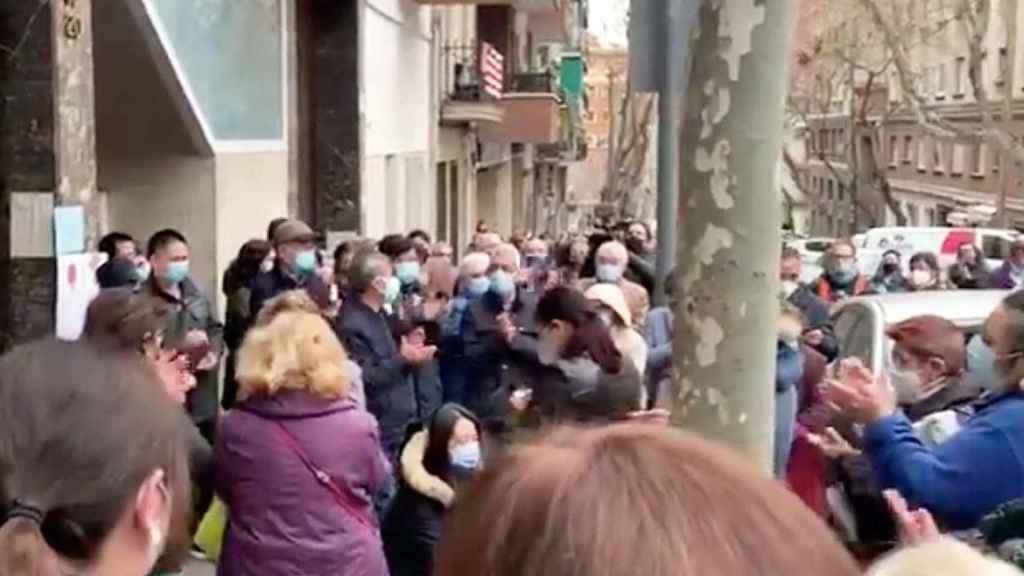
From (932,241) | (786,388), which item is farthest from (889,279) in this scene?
(786,388)

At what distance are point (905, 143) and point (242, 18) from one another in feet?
186

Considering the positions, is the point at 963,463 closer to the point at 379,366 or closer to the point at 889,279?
the point at 379,366

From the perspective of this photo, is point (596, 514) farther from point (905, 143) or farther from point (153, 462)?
point (905, 143)

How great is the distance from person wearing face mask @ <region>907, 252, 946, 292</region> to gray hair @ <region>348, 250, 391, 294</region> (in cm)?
985

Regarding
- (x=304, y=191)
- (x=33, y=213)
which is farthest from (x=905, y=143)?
(x=33, y=213)

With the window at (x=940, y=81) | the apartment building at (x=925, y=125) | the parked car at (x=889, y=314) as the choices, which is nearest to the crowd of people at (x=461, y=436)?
the parked car at (x=889, y=314)

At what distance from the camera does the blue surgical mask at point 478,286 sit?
10536 mm

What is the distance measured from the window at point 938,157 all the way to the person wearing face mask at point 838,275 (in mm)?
44801

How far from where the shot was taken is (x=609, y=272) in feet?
37.5

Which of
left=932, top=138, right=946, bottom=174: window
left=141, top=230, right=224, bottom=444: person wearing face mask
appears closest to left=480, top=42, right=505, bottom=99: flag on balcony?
left=141, top=230, right=224, bottom=444: person wearing face mask

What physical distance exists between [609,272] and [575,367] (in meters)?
4.31

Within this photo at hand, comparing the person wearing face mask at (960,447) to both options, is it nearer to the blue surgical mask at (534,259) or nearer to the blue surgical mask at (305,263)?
the blue surgical mask at (305,263)

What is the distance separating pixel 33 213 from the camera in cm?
1055

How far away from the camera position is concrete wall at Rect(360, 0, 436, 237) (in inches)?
811
